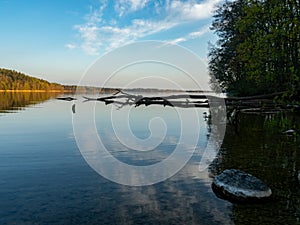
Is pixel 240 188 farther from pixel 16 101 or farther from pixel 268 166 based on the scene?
pixel 16 101

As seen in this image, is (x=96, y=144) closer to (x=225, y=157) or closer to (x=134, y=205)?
(x=225, y=157)

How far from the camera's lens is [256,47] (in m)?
18.2

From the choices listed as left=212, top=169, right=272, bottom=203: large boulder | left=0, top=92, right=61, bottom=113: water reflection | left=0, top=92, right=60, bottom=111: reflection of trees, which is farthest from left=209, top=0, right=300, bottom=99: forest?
left=0, top=92, right=60, bottom=111: reflection of trees

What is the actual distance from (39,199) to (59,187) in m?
1.44

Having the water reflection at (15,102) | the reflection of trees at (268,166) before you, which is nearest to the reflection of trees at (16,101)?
the water reflection at (15,102)

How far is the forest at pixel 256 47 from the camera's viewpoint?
16.8m

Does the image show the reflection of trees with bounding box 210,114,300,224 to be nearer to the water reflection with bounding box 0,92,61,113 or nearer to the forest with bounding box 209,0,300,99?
the forest with bounding box 209,0,300,99

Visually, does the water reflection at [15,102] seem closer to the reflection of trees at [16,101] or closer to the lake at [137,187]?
the reflection of trees at [16,101]

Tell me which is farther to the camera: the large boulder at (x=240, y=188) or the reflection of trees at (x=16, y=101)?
the reflection of trees at (x=16, y=101)

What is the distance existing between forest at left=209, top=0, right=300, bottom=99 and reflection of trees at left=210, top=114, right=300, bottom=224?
12.8ft

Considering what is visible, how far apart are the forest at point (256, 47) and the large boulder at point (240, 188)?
359 centimetres

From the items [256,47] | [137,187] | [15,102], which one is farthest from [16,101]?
[137,187]

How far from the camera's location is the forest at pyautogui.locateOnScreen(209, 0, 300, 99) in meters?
16.8

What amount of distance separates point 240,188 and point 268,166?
221 inches
